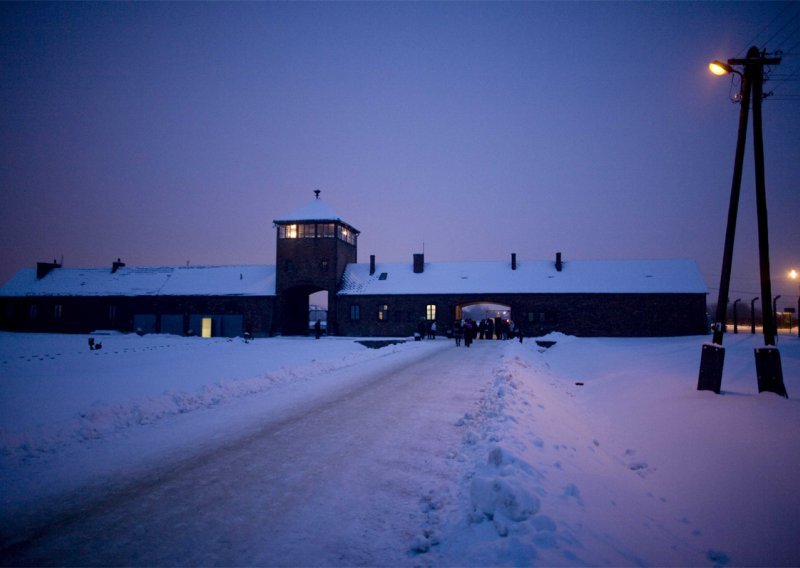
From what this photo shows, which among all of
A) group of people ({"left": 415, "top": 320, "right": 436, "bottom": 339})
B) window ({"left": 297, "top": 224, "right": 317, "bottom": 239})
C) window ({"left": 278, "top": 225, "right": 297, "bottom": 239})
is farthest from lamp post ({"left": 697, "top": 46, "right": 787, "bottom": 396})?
window ({"left": 278, "top": 225, "right": 297, "bottom": 239})

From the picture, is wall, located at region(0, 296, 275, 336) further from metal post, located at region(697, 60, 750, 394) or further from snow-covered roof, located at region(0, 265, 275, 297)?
metal post, located at region(697, 60, 750, 394)

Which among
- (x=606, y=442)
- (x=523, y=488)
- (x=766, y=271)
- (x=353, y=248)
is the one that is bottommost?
A: (x=606, y=442)

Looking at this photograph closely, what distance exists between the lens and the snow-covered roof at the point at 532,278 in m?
39.6

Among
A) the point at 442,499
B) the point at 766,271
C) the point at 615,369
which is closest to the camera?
the point at 442,499

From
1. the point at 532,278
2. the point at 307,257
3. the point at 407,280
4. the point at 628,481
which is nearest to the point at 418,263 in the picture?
the point at 407,280

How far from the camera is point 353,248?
47.0 metres

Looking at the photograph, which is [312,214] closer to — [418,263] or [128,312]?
[418,263]

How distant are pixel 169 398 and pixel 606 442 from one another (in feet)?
28.2

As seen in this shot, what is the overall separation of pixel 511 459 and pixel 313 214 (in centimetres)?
3929

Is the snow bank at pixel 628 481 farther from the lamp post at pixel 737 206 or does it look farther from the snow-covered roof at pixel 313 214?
the snow-covered roof at pixel 313 214

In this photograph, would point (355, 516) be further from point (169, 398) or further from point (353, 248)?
point (353, 248)

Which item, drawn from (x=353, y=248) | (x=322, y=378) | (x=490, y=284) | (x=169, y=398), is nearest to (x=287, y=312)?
(x=353, y=248)

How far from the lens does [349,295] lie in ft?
137

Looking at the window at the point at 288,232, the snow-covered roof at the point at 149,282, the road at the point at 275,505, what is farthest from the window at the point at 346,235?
the road at the point at 275,505
